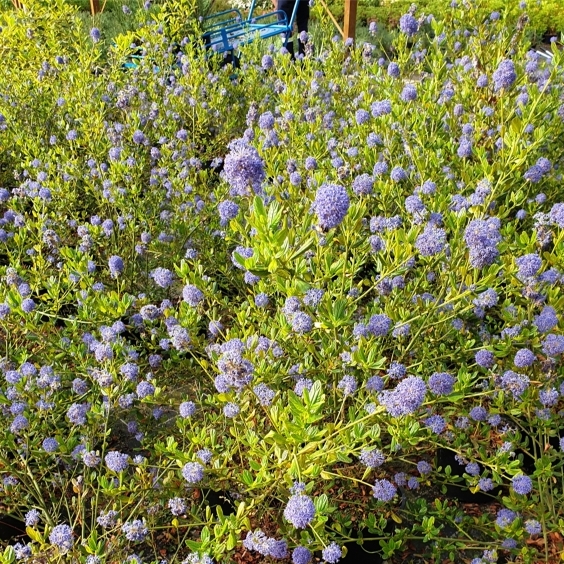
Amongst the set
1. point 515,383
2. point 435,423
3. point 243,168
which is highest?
point 243,168

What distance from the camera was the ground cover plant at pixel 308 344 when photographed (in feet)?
5.26

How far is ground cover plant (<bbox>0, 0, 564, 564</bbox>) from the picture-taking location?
1.60m

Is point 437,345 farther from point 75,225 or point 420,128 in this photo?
point 75,225

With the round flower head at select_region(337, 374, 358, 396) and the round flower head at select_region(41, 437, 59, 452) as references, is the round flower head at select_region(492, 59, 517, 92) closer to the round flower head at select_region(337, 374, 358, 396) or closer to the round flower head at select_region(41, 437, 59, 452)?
the round flower head at select_region(337, 374, 358, 396)

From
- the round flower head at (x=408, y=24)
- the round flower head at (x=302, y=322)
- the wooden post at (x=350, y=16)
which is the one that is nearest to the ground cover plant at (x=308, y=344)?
the round flower head at (x=302, y=322)

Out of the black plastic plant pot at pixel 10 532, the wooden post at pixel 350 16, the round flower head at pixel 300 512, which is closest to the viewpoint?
the round flower head at pixel 300 512

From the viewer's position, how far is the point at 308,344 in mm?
1813

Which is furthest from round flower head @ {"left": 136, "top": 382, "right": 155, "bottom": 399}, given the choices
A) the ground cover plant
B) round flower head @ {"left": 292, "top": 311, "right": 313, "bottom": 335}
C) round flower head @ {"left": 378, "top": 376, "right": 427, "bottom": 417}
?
round flower head @ {"left": 378, "top": 376, "right": 427, "bottom": 417}

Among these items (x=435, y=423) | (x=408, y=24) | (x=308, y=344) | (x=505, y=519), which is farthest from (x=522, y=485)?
(x=408, y=24)

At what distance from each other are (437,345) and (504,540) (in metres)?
0.75

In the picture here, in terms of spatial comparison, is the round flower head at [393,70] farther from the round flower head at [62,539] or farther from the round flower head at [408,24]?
the round flower head at [62,539]

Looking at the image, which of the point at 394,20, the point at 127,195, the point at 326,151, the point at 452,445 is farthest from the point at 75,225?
the point at 394,20

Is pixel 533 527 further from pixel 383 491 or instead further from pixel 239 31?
pixel 239 31

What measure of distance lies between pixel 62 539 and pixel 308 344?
907mm
